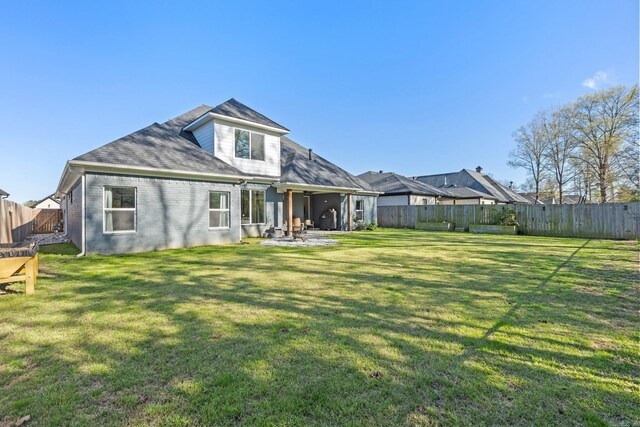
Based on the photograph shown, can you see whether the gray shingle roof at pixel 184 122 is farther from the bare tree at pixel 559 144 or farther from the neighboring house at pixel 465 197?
the bare tree at pixel 559 144

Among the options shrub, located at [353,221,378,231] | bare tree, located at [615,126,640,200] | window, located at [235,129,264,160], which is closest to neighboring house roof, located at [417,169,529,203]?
bare tree, located at [615,126,640,200]

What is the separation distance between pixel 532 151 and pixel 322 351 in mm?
39797

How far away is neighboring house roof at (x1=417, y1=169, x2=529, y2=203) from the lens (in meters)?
36.0

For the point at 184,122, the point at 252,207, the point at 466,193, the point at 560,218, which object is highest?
the point at 184,122

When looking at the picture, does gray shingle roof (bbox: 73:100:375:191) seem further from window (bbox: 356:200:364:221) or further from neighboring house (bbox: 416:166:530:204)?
neighboring house (bbox: 416:166:530:204)

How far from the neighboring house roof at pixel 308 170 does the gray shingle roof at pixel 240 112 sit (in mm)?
2481

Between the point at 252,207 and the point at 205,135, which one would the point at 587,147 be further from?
the point at 205,135

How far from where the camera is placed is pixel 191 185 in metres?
11.3

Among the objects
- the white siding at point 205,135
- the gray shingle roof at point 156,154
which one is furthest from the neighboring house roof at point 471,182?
the gray shingle roof at point 156,154

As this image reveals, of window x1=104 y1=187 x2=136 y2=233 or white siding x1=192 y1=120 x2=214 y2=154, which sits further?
white siding x1=192 y1=120 x2=214 y2=154

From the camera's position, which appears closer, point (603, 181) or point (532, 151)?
point (603, 181)

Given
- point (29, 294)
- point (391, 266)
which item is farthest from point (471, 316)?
point (29, 294)

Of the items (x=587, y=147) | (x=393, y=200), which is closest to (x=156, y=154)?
(x=393, y=200)

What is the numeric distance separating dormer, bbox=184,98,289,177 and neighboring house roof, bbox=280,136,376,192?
45.2 inches
